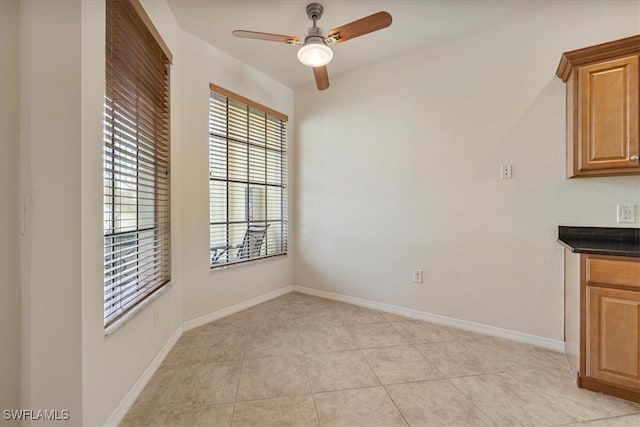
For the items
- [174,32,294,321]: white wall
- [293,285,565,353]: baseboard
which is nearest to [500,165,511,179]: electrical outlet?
[293,285,565,353]: baseboard

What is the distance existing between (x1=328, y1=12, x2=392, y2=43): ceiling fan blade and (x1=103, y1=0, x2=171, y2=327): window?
1310mm

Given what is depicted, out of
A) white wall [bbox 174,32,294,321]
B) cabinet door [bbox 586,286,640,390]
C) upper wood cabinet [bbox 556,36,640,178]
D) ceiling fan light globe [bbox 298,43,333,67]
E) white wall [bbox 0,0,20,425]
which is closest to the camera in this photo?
white wall [bbox 0,0,20,425]

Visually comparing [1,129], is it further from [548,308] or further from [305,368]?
[548,308]

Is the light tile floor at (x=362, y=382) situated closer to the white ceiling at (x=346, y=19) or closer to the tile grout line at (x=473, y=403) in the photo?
the tile grout line at (x=473, y=403)

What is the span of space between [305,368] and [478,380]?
1.15 m

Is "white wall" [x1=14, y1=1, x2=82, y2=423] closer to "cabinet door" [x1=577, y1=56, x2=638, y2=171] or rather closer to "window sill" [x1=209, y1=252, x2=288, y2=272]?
"window sill" [x1=209, y1=252, x2=288, y2=272]

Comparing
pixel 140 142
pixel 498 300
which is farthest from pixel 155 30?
pixel 498 300

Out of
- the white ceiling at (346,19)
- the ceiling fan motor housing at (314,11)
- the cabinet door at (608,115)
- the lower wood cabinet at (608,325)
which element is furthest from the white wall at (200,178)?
the cabinet door at (608,115)

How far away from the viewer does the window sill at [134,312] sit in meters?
1.44

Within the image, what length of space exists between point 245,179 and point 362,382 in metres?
2.37

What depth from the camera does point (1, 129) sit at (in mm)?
1185

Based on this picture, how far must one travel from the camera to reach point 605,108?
6.04 feet

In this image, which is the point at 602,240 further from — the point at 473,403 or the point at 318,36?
the point at 318,36

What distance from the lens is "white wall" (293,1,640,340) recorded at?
7.22 ft
